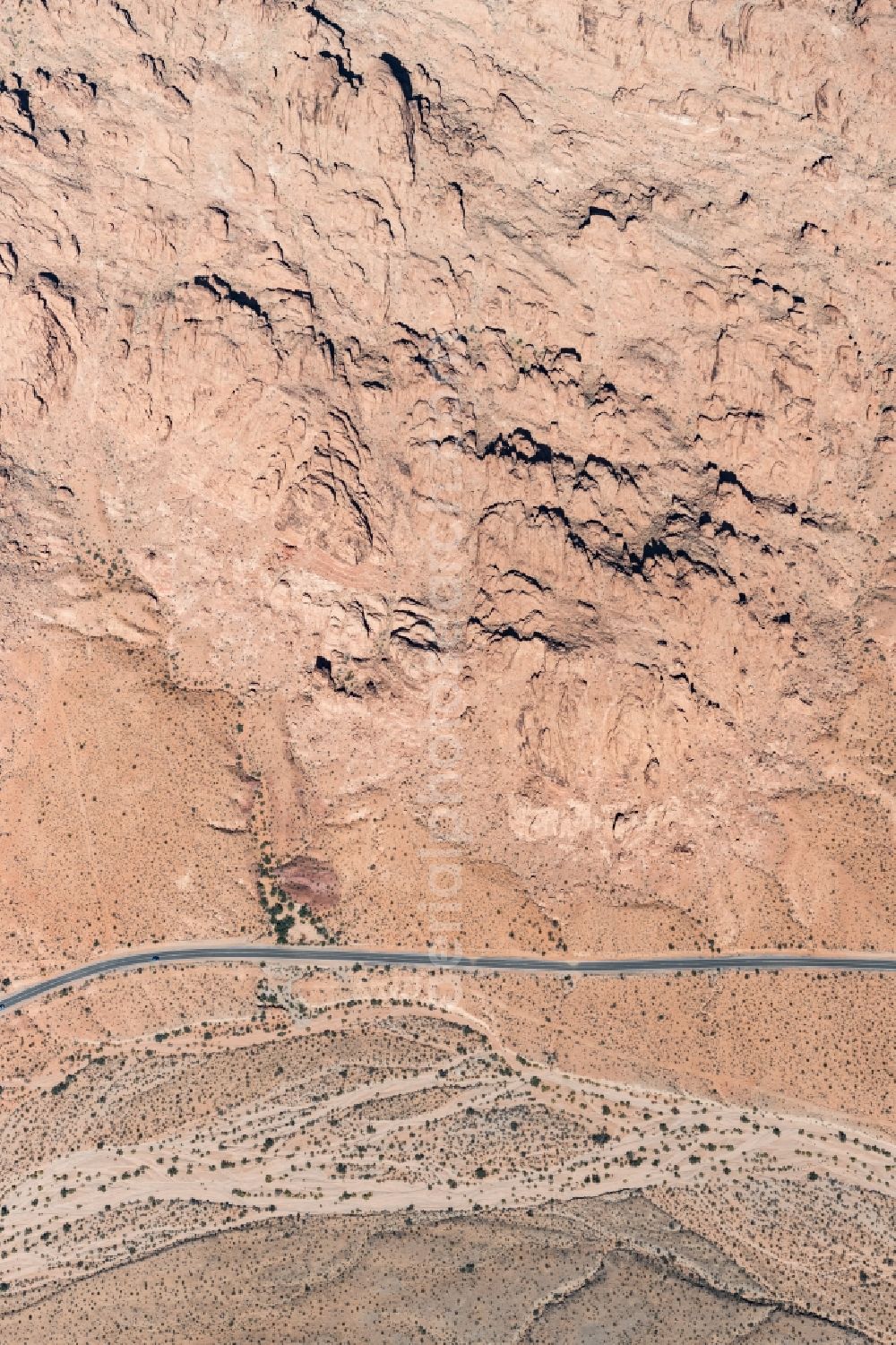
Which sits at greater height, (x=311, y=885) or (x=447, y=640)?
(x=447, y=640)

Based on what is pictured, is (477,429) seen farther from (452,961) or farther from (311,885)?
(452,961)

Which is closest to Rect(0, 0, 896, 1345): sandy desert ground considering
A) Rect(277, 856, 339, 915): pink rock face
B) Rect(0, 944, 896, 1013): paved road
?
Rect(277, 856, 339, 915): pink rock face

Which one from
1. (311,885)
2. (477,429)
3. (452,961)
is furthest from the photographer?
(477,429)

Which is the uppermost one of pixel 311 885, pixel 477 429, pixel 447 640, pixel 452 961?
pixel 477 429

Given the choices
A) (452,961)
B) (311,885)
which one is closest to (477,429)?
(311,885)

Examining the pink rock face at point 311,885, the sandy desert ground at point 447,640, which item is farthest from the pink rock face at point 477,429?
the pink rock face at point 311,885

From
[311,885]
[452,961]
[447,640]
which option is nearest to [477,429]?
[447,640]

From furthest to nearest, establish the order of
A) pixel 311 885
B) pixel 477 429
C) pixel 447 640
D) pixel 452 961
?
1. pixel 477 429
2. pixel 447 640
3. pixel 311 885
4. pixel 452 961

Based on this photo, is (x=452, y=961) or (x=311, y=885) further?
(x=311, y=885)
